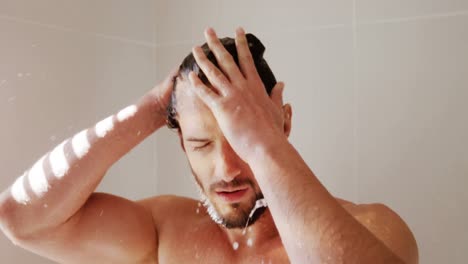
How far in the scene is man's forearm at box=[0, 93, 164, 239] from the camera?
48.4 inches

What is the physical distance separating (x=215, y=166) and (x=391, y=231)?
0.36m

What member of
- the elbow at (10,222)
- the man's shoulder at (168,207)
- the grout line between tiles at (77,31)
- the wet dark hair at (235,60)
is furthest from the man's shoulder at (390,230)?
the grout line between tiles at (77,31)

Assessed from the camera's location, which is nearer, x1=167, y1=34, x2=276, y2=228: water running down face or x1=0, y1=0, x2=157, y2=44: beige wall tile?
x1=167, y1=34, x2=276, y2=228: water running down face

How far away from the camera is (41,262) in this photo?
161cm

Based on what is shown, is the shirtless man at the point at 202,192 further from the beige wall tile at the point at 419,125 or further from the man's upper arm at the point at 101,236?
the beige wall tile at the point at 419,125

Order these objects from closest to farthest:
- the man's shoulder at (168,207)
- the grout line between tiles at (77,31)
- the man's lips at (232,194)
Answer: the man's lips at (232,194), the man's shoulder at (168,207), the grout line between tiles at (77,31)

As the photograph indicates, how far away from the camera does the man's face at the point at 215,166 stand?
1177 millimetres

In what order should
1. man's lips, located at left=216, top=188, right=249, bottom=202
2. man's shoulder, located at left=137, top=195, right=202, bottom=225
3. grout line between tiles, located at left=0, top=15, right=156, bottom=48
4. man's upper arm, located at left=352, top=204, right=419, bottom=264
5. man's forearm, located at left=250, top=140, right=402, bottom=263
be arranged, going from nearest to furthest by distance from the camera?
man's forearm, located at left=250, top=140, right=402, bottom=263 < man's upper arm, located at left=352, top=204, right=419, bottom=264 < man's lips, located at left=216, top=188, right=249, bottom=202 < man's shoulder, located at left=137, top=195, right=202, bottom=225 < grout line between tiles, located at left=0, top=15, right=156, bottom=48

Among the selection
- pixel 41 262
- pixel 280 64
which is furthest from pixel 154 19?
pixel 41 262

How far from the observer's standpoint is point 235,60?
1167 millimetres

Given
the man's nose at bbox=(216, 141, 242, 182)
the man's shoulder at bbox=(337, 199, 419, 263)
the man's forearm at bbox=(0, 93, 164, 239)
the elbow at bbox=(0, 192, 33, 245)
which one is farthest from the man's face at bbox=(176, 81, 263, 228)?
the elbow at bbox=(0, 192, 33, 245)

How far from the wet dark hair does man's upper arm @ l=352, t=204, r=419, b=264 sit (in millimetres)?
314

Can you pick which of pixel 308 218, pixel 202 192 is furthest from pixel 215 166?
pixel 308 218

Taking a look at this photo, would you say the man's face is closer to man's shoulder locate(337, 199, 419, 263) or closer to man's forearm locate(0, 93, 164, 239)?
man's forearm locate(0, 93, 164, 239)
